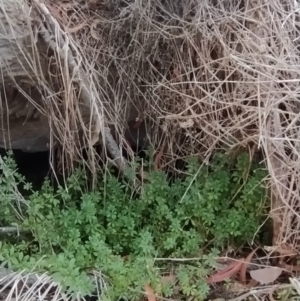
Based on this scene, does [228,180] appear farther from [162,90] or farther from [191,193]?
[162,90]

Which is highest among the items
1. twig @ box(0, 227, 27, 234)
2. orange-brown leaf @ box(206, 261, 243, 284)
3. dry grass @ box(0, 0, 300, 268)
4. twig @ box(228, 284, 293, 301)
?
dry grass @ box(0, 0, 300, 268)

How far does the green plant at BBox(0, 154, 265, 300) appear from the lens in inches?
68.3

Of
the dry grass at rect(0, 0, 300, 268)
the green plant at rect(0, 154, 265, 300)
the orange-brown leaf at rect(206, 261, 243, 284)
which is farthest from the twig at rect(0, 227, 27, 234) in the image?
the orange-brown leaf at rect(206, 261, 243, 284)

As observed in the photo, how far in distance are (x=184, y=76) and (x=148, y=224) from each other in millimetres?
515

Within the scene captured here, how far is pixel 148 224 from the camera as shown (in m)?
1.91

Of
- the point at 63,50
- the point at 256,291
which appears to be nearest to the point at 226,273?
the point at 256,291

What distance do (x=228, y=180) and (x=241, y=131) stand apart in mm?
169

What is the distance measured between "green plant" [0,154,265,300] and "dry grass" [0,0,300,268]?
0.30 ft

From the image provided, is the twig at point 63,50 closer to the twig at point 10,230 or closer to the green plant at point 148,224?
the green plant at point 148,224

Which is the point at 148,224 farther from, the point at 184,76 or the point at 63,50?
the point at 63,50

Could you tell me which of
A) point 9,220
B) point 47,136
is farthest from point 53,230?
point 47,136

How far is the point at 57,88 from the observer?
1.90 m

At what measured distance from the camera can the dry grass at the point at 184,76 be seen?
1738 millimetres

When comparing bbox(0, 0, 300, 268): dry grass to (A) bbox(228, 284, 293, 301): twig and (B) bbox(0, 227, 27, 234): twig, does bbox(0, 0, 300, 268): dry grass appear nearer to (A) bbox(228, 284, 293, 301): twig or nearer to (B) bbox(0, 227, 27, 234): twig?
(A) bbox(228, 284, 293, 301): twig
